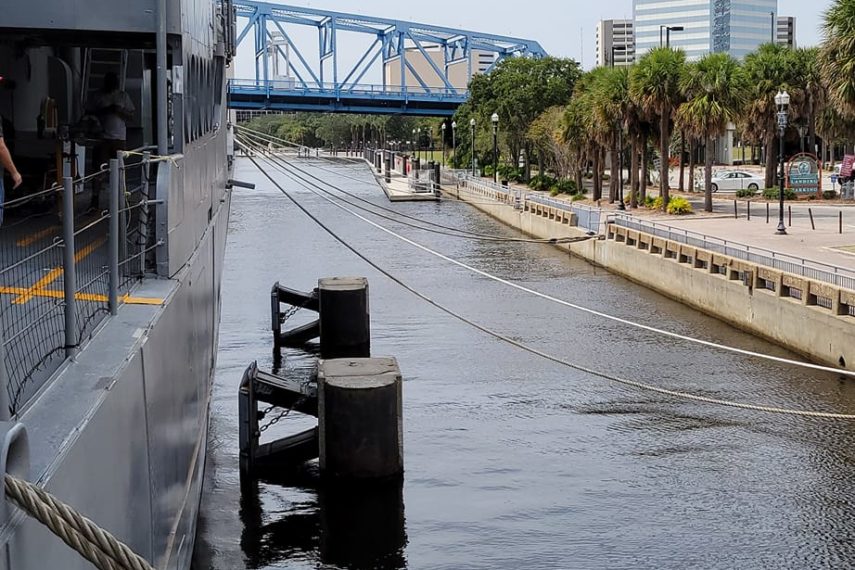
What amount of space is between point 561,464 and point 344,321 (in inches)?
394

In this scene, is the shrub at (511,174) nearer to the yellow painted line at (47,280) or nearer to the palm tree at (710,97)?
the palm tree at (710,97)

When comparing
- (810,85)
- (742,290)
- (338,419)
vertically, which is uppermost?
(810,85)

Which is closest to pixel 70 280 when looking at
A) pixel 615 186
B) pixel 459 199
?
pixel 615 186

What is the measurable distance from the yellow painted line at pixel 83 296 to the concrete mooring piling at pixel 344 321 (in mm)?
17402

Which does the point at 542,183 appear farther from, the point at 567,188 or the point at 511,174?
the point at 511,174

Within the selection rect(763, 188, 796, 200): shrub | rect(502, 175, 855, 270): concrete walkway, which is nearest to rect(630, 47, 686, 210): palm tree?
rect(502, 175, 855, 270): concrete walkway

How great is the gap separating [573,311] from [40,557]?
27.2 m

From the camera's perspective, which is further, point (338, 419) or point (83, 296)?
point (338, 419)

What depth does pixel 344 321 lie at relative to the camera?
26250 millimetres

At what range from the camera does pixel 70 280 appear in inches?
247

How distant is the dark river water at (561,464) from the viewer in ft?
45.4

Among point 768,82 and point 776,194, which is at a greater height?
point 768,82

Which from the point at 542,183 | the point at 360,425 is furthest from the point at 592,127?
the point at 360,425

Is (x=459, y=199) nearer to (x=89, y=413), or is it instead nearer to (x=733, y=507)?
(x=733, y=507)
